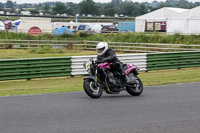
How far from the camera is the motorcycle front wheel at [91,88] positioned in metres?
9.71

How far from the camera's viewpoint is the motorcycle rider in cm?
997

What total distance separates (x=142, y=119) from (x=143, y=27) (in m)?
53.2

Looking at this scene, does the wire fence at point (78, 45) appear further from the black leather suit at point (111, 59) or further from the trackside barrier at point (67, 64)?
the black leather suit at point (111, 59)

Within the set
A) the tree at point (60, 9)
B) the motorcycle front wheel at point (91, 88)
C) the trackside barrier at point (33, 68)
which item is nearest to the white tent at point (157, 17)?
the trackside barrier at point (33, 68)

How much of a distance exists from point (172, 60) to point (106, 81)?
34.2 feet

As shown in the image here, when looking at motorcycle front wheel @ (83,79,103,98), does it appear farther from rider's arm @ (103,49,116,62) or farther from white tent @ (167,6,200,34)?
white tent @ (167,6,200,34)

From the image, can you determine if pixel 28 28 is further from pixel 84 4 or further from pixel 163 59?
pixel 84 4

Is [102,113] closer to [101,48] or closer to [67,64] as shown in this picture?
[101,48]

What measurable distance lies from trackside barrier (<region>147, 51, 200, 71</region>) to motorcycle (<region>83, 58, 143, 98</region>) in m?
8.78

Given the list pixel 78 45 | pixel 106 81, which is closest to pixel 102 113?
pixel 106 81

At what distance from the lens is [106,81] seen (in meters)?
10.1

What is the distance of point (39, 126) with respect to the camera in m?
6.62

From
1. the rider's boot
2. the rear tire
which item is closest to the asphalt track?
the rear tire

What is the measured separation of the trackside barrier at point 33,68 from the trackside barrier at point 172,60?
465cm
